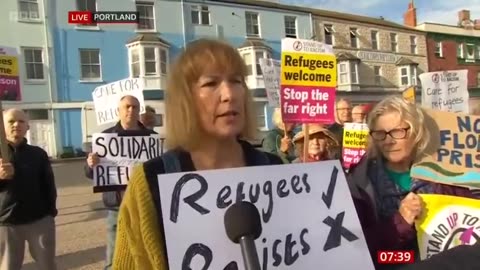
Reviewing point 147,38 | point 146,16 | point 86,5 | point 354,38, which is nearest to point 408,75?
point 354,38

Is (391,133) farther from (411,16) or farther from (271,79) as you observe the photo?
(411,16)

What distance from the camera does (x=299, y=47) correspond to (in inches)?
195

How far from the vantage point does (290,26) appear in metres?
33.1

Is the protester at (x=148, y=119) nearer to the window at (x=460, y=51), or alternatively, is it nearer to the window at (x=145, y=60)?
the window at (x=145, y=60)

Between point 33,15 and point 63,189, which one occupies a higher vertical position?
point 33,15

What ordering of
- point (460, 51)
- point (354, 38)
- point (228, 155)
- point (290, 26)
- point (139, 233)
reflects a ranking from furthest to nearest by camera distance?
point (460, 51) → point (354, 38) → point (290, 26) → point (228, 155) → point (139, 233)

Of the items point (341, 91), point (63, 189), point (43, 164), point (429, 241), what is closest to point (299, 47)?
point (43, 164)

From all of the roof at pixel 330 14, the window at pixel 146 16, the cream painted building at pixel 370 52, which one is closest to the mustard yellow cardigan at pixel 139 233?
the window at pixel 146 16

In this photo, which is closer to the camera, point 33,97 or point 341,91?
point 33,97

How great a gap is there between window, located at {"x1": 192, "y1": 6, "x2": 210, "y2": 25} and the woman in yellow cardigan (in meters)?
28.3

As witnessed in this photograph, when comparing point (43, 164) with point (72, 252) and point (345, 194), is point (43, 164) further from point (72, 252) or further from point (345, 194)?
point (345, 194)

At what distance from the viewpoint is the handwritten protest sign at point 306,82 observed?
4809mm

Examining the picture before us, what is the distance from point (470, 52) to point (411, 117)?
46.5 metres

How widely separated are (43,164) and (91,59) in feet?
74.5
